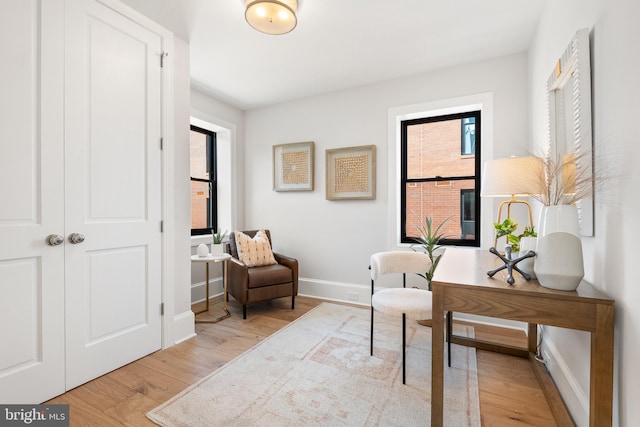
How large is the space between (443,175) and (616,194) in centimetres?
212

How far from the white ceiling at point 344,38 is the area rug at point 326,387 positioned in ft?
8.19

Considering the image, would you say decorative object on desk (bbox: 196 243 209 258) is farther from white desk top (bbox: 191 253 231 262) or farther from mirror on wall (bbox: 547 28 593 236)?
mirror on wall (bbox: 547 28 593 236)

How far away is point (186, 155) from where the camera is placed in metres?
2.50

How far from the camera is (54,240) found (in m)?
1.67

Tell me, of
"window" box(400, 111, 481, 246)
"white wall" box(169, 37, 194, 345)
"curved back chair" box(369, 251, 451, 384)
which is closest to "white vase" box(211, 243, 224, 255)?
"white wall" box(169, 37, 194, 345)

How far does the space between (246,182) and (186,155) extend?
164cm

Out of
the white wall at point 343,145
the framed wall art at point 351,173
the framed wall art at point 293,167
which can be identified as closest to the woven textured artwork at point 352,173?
the framed wall art at point 351,173

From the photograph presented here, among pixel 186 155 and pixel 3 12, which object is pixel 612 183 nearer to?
pixel 186 155

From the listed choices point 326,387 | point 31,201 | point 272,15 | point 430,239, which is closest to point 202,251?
point 31,201

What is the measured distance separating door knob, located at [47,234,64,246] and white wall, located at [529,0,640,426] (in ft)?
8.66

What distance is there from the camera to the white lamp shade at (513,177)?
158 centimetres

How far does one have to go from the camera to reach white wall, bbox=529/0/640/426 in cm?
96

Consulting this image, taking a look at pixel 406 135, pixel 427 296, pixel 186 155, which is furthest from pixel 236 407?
pixel 406 135

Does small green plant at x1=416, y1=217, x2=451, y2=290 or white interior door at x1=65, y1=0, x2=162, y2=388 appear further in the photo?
small green plant at x1=416, y1=217, x2=451, y2=290
